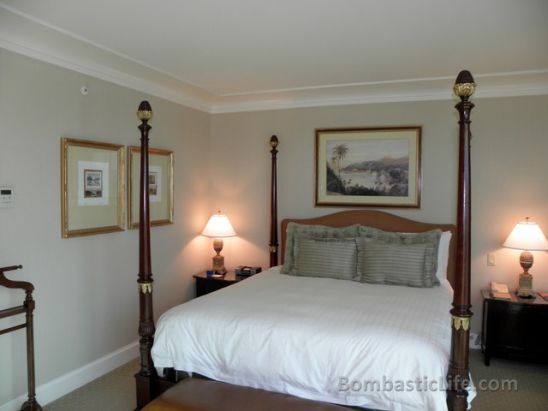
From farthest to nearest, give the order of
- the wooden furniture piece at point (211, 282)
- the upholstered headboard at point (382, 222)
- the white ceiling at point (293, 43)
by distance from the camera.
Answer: the wooden furniture piece at point (211, 282) < the upholstered headboard at point (382, 222) < the white ceiling at point (293, 43)

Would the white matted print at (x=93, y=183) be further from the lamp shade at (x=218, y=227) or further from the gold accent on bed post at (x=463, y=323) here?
the gold accent on bed post at (x=463, y=323)

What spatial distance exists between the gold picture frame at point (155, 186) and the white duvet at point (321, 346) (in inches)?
48.8

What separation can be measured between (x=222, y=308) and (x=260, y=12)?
1.79 meters

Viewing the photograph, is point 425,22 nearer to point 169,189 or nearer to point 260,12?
point 260,12

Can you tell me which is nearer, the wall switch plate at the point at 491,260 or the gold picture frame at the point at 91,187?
the gold picture frame at the point at 91,187

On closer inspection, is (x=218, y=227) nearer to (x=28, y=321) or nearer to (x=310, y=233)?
(x=310, y=233)

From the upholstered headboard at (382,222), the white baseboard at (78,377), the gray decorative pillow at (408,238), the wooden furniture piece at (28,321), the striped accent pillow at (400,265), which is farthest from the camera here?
the upholstered headboard at (382,222)

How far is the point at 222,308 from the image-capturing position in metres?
2.74

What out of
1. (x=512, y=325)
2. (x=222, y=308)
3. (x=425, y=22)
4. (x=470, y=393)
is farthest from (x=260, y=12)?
(x=512, y=325)

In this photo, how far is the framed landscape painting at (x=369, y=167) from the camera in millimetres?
4188

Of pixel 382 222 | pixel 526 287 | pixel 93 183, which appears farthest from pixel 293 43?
pixel 526 287

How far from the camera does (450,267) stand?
3998 millimetres

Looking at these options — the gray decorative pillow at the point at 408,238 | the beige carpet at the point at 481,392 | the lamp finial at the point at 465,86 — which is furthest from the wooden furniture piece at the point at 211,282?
the lamp finial at the point at 465,86

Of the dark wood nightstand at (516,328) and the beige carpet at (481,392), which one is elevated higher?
the dark wood nightstand at (516,328)
